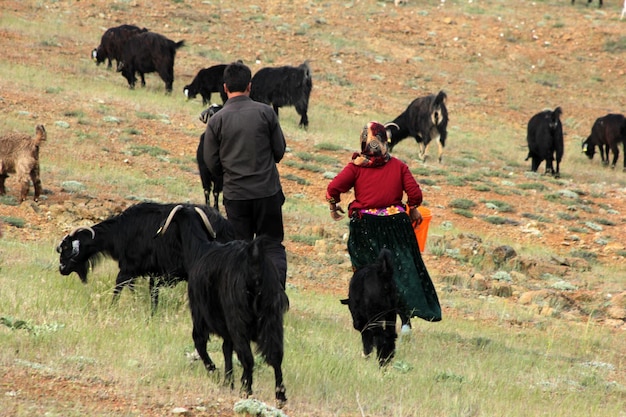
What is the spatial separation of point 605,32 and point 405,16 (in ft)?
28.3

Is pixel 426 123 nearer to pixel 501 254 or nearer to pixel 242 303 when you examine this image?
pixel 501 254

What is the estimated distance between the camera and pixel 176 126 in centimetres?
2194

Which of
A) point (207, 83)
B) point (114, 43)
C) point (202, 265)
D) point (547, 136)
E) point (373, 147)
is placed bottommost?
point (547, 136)

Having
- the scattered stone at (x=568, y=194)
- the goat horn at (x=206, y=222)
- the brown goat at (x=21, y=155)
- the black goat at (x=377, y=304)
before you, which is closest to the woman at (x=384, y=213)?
the black goat at (x=377, y=304)

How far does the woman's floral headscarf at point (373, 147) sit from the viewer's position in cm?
768

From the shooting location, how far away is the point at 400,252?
26.3ft

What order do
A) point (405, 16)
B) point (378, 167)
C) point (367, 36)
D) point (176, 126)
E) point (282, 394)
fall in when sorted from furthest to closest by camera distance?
point (405, 16), point (367, 36), point (176, 126), point (378, 167), point (282, 394)

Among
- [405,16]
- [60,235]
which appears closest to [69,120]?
[60,235]

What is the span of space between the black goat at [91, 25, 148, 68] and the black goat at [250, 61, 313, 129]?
14.1ft

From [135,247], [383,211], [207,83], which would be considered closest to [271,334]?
[383,211]

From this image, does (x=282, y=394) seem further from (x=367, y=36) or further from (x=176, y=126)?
(x=367, y=36)

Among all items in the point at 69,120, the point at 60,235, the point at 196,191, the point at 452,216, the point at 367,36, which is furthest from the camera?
the point at 367,36

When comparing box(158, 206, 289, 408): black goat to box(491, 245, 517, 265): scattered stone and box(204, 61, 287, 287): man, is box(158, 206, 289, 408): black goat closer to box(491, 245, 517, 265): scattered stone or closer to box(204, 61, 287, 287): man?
box(204, 61, 287, 287): man

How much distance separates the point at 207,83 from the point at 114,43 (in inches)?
144
